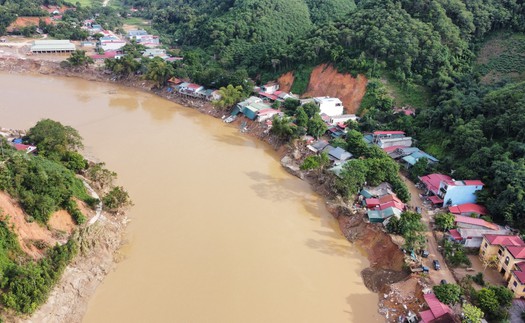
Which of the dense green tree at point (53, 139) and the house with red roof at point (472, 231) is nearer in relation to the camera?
the house with red roof at point (472, 231)

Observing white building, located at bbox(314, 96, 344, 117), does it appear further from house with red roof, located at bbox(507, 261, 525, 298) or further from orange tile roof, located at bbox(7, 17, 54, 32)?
orange tile roof, located at bbox(7, 17, 54, 32)

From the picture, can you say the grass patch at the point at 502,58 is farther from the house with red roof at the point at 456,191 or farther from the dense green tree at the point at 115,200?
the dense green tree at the point at 115,200

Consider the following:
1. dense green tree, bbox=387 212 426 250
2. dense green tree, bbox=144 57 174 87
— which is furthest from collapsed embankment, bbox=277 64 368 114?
dense green tree, bbox=387 212 426 250

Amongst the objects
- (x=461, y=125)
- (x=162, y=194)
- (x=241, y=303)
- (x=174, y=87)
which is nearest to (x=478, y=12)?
(x=461, y=125)

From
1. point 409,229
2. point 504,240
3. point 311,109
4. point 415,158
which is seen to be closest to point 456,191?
point 504,240

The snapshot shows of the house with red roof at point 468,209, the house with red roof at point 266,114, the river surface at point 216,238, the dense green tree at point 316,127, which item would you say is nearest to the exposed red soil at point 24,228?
the river surface at point 216,238

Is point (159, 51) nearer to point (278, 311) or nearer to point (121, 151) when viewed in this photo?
point (121, 151)
